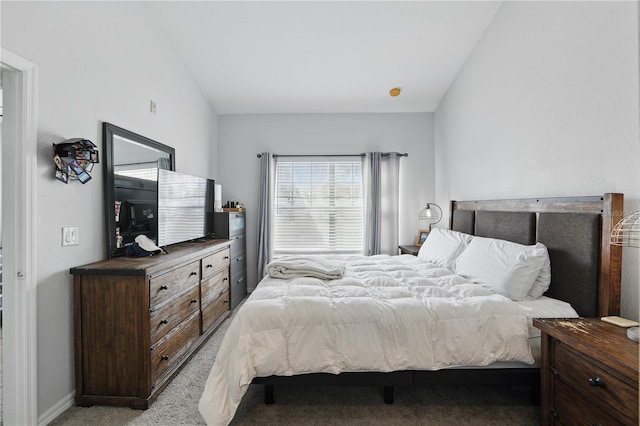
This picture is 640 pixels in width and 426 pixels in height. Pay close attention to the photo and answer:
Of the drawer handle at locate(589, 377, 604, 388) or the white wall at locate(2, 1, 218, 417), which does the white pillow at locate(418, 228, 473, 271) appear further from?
the white wall at locate(2, 1, 218, 417)

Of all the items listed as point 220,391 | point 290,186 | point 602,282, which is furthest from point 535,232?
point 290,186

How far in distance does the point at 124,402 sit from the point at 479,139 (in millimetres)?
3744

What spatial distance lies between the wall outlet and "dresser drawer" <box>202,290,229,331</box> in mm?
1191

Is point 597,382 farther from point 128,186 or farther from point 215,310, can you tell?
point 128,186

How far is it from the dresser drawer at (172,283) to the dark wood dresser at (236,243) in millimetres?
1013

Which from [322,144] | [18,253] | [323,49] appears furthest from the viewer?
[322,144]

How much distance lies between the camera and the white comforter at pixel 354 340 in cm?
164

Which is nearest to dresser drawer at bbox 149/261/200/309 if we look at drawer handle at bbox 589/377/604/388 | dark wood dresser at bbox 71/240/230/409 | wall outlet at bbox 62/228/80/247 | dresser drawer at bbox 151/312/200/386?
dark wood dresser at bbox 71/240/230/409

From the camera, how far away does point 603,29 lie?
1719 millimetres

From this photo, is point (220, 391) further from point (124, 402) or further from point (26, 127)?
point (26, 127)

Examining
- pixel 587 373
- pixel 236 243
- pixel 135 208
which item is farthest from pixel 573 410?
pixel 236 243

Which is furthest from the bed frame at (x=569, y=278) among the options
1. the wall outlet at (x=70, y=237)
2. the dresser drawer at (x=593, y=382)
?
the wall outlet at (x=70, y=237)

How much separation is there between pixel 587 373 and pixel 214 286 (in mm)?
2805

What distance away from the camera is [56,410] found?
5.74 ft
